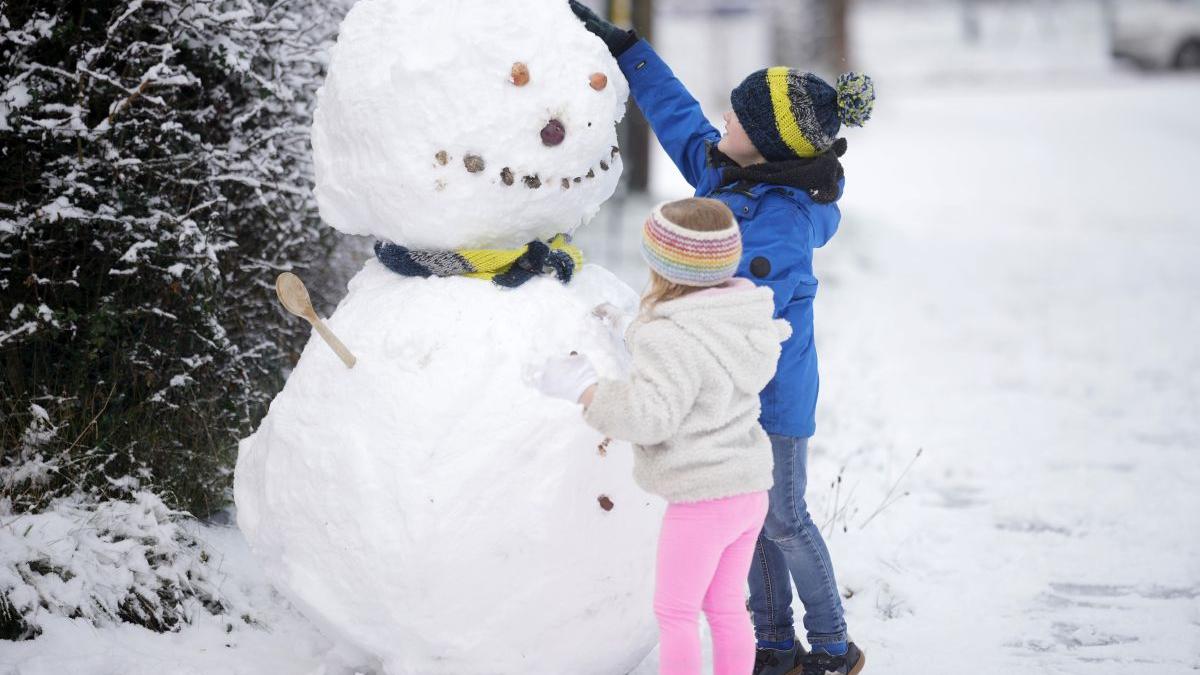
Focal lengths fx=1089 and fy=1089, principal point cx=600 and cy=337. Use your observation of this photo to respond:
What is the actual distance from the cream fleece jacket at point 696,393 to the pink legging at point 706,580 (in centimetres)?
6

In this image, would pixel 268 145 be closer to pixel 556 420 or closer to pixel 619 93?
pixel 619 93

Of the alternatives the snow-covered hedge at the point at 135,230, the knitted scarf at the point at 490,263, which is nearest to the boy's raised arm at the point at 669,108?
the knitted scarf at the point at 490,263

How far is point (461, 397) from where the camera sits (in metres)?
2.69

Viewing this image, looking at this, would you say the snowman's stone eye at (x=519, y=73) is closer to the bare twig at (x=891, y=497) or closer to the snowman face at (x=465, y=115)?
the snowman face at (x=465, y=115)

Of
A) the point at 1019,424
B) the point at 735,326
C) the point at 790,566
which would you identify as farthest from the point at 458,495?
the point at 1019,424

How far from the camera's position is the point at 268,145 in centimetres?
414

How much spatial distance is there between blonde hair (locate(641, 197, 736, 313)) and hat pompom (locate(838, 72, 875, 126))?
0.68 metres

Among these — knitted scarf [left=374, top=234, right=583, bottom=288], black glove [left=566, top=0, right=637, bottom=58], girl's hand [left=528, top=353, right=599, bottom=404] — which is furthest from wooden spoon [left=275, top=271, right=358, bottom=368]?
black glove [left=566, top=0, right=637, bottom=58]

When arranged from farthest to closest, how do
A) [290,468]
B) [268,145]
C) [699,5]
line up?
1. [699,5]
2. [268,145]
3. [290,468]

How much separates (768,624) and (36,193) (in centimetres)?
279

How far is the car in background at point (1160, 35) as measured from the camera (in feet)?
76.3

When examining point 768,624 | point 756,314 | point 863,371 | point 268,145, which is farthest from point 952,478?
point 268,145

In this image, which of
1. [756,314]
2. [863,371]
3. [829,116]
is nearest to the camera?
[756,314]

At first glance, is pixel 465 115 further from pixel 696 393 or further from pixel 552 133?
pixel 696 393
